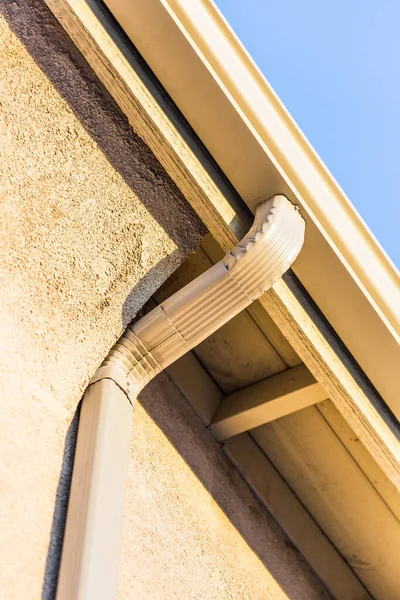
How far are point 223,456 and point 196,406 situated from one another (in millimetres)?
177

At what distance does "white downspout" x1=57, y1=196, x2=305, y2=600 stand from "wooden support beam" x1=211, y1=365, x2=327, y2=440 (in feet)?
1.37

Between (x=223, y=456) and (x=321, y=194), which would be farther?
(x=223, y=456)

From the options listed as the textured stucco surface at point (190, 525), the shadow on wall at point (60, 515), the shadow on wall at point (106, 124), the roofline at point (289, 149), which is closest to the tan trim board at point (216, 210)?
the shadow on wall at point (106, 124)

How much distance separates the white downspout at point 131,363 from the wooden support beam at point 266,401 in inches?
16.4

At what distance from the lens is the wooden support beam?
2.15 metres

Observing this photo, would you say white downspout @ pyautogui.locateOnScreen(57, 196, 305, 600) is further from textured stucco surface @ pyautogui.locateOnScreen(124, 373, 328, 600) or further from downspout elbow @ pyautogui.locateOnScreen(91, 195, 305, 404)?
textured stucco surface @ pyautogui.locateOnScreen(124, 373, 328, 600)

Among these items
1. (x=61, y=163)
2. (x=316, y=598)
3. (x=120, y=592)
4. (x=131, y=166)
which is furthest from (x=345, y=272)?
(x=316, y=598)

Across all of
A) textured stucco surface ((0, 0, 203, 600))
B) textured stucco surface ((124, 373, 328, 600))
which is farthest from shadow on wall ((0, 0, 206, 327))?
textured stucco surface ((124, 373, 328, 600))

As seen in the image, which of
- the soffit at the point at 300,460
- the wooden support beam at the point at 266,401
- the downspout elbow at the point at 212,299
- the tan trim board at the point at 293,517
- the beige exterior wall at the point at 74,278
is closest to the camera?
the beige exterior wall at the point at 74,278

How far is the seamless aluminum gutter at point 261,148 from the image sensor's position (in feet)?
5.99

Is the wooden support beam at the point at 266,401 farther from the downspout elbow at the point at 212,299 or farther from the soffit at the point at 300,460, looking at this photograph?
the downspout elbow at the point at 212,299

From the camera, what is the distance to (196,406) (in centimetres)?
232

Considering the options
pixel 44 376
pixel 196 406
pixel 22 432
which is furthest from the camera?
pixel 196 406

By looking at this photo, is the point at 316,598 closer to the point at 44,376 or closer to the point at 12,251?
the point at 44,376
